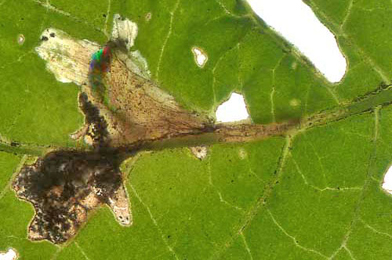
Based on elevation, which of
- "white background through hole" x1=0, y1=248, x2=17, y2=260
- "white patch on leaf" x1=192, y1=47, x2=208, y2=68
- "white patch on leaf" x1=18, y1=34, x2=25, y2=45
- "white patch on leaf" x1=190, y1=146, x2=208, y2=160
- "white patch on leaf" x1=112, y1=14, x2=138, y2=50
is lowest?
"white background through hole" x1=0, y1=248, x2=17, y2=260

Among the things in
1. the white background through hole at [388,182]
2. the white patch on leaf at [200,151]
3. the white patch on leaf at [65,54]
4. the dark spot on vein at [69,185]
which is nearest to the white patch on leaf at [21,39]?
the white patch on leaf at [65,54]

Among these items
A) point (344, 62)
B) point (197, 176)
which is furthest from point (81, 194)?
point (344, 62)

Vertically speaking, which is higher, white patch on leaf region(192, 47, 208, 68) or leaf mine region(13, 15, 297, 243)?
white patch on leaf region(192, 47, 208, 68)

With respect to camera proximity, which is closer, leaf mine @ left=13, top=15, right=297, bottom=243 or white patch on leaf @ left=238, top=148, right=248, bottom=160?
leaf mine @ left=13, top=15, right=297, bottom=243

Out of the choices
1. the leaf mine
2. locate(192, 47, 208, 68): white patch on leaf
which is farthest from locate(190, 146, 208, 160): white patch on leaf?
locate(192, 47, 208, 68): white patch on leaf

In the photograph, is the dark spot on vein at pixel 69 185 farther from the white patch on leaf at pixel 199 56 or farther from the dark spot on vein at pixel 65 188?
the white patch on leaf at pixel 199 56

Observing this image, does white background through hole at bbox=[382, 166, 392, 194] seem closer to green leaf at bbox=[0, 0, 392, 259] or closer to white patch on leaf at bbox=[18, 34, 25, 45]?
green leaf at bbox=[0, 0, 392, 259]
